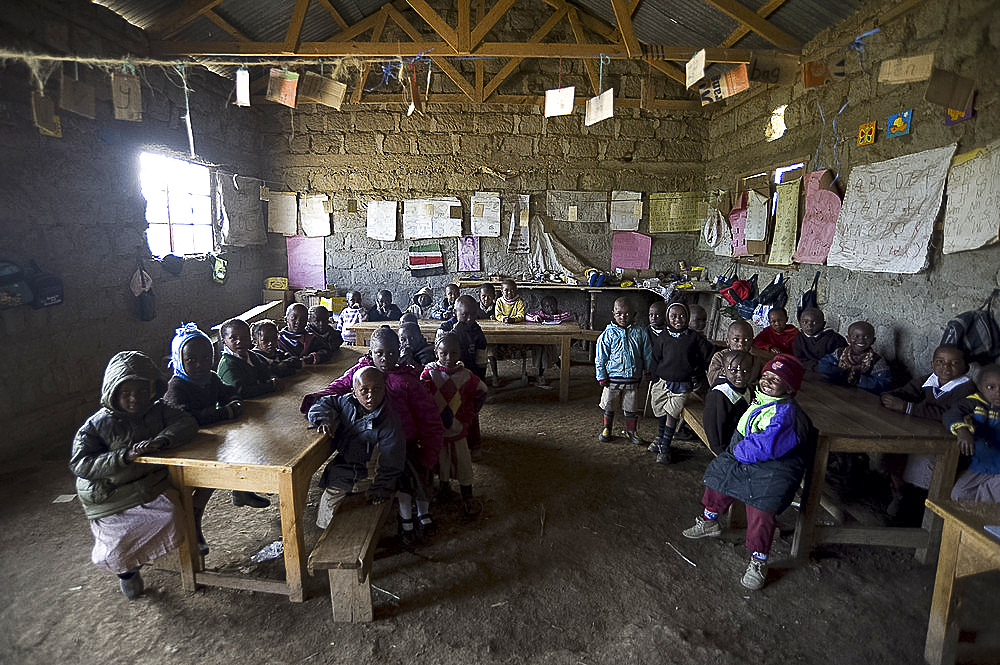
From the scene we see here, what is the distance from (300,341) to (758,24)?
628 centimetres

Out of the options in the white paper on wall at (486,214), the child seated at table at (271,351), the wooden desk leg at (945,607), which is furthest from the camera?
the white paper on wall at (486,214)

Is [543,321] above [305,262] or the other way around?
the other way around

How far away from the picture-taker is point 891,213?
4.91 metres

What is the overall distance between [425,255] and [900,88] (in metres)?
7.03

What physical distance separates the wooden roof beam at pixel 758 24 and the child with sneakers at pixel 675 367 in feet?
13.0

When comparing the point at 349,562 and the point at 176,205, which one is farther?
the point at 176,205

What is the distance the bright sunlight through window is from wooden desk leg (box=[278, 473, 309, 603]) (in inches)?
211

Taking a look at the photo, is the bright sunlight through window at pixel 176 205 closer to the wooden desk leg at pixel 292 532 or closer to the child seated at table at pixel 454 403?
the child seated at table at pixel 454 403

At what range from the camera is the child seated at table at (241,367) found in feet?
11.7

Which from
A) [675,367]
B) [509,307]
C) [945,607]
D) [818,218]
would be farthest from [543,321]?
[945,607]

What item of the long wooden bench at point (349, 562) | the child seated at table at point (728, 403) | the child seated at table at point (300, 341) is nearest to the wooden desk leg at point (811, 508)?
the child seated at table at point (728, 403)

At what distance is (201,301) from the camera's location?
7551 millimetres

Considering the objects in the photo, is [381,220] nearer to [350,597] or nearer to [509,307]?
[509,307]

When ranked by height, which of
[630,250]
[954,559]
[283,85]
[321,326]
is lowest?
[954,559]
